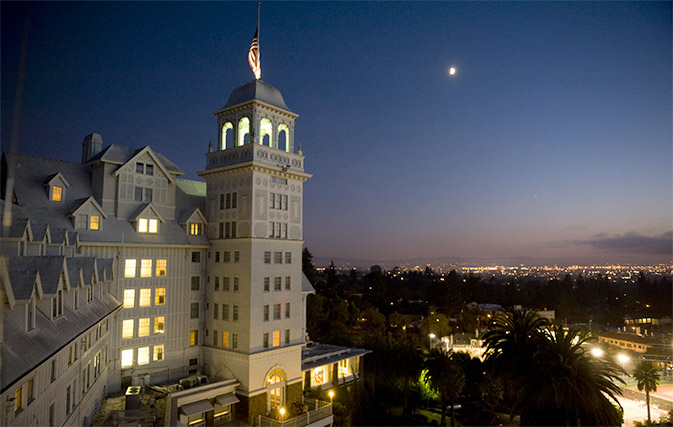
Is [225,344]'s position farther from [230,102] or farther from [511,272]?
[511,272]

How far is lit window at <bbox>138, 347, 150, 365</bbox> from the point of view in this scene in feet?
106

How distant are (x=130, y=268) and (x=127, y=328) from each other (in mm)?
4408

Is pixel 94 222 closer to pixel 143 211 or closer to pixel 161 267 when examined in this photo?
pixel 143 211

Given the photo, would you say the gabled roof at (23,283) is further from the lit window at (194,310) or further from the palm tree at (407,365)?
the palm tree at (407,365)

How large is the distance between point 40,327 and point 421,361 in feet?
121

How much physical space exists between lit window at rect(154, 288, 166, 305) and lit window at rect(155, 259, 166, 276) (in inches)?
48.6

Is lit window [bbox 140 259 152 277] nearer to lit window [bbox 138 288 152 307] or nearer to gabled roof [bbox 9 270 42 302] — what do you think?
lit window [bbox 138 288 152 307]

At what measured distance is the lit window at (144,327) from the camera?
107 feet

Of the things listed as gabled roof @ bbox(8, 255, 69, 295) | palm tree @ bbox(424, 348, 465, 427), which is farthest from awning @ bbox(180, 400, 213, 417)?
palm tree @ bbox(424, 348, 465, 427)

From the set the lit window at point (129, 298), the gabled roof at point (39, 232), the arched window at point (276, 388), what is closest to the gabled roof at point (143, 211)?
the lit window at point (129, 298)

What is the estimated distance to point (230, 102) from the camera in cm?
3784

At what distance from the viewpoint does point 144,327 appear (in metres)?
32.9

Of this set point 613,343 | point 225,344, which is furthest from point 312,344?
point 613,343

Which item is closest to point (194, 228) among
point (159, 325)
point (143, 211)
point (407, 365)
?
point (143, 211)
